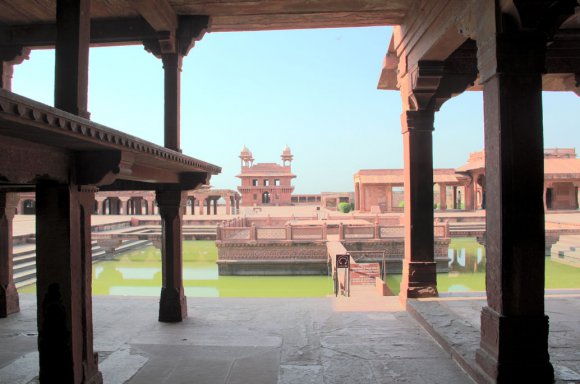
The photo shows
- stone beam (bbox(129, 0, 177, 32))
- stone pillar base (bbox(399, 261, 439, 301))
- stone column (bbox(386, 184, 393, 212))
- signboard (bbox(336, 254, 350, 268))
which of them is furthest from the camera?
stone column (bbox(386, 184, 393, 212))

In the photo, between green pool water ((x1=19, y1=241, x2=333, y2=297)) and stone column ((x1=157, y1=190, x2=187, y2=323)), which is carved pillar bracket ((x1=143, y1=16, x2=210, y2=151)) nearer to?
stone column ((x1=157, y1=190, x2=187, y2=323))

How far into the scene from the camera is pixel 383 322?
5570 millimetres

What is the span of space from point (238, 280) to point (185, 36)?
1185 cm

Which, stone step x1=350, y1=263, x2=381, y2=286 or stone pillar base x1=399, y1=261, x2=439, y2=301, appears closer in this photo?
stone pillar base x1=399, y1=261, x2=439, y2=301

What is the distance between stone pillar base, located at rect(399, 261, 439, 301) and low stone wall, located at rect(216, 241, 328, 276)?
1064 centimetres

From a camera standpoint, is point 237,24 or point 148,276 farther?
point 148,276

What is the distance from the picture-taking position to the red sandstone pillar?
5.73 metres

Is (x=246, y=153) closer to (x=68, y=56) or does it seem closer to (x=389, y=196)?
(x=389, y=196)

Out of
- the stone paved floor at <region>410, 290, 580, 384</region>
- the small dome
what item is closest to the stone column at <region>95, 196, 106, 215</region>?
the small dome

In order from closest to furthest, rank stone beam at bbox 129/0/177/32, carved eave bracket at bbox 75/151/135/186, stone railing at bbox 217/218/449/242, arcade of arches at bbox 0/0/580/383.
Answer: arcade of arches at bbox 0/0/580/383 → carved eave bracket at bbox 75/151/135/186 → stone beam at bbox 129/0/177/32 → stone railing at bbox 217/218/449/242

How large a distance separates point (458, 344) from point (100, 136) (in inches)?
155

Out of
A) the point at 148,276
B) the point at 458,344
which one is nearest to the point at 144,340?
the point at 458,344

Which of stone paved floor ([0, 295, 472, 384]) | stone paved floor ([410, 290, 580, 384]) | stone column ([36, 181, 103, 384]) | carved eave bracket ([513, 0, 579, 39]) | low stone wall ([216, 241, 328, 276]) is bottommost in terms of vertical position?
low stone wall ([216, 241, 328, 276])

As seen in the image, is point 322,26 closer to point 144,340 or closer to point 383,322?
point 383,322
